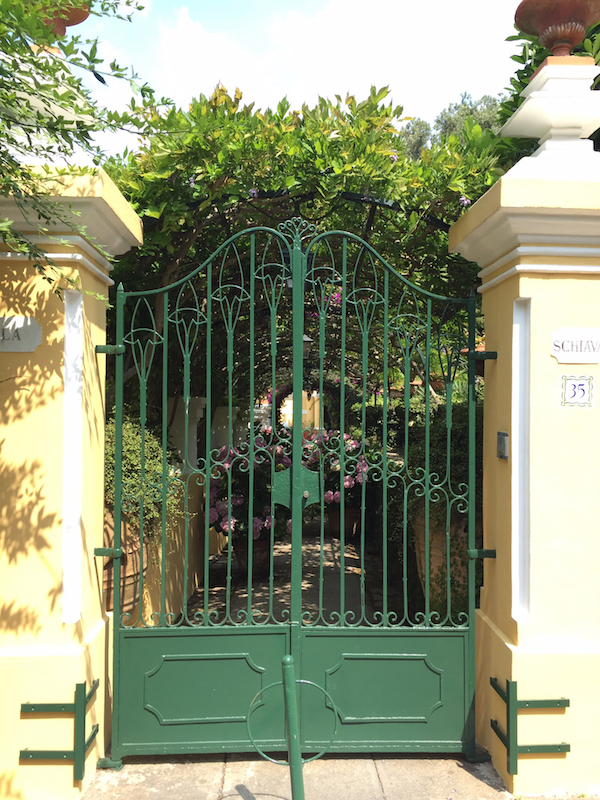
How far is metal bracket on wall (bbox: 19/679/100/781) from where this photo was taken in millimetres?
3225

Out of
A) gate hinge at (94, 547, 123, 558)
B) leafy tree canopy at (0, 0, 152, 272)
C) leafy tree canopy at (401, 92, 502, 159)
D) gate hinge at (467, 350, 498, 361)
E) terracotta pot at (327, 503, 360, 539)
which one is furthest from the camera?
leafy tree canopy at (401, 92, 502, 159)

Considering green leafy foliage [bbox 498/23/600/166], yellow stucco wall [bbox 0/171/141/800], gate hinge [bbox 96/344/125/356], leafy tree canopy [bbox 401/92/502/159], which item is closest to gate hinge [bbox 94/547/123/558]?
yellow stucco wall [bbox 0/171/141/800]

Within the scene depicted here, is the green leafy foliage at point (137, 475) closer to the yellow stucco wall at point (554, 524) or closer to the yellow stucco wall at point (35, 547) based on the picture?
the yellow stucco wall at point (35, 547)

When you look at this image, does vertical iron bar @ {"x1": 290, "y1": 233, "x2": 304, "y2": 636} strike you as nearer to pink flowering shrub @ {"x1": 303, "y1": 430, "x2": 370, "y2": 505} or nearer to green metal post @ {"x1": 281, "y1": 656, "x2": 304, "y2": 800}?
pink flowering shrub @ {"x1": 303, "y1": 430, "x2": 370, "y2": 505}

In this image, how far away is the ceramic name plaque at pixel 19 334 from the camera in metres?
3.32

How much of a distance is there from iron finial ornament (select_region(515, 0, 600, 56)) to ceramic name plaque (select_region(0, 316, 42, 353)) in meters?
3.11

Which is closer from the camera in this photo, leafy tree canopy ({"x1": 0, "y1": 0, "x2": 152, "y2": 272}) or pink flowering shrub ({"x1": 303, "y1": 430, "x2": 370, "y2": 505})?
leafy tree canopy ({"x1": 0, "y1": 0, "x2": 152, "y2": 272})

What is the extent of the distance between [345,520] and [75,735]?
6.98 m

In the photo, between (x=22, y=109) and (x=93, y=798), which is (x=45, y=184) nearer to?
(x=22, y=109)

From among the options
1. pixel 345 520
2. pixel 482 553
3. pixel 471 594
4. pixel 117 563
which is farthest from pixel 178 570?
pixel 345 520

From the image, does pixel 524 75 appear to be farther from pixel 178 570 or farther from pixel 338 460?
pixel 178 570

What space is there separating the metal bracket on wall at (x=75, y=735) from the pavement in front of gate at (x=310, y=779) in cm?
22

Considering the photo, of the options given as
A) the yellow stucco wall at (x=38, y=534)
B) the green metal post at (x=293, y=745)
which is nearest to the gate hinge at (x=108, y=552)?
the yellow stucco wall at (x=38, y=534)

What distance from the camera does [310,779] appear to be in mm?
3428
